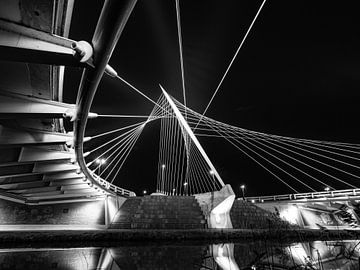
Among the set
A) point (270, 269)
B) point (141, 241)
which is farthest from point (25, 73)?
point (270, 269)

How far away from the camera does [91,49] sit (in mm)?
2156

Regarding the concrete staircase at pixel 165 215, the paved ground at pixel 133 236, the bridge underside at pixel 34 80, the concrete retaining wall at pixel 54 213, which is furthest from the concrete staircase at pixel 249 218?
the concrete retaining wall at pixel 54 213

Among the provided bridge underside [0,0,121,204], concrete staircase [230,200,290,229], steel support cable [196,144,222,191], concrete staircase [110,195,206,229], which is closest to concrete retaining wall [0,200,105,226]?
concrete staircase [110,195,206,229]

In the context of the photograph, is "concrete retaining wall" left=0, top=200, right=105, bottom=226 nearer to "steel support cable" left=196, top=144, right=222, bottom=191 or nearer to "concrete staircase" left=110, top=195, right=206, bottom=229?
"concrete staircase" left=110, top=195, right=206, bottom=229

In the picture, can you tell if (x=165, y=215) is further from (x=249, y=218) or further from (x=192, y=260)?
(x=192, y=260)

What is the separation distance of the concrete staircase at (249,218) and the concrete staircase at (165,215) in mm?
2341

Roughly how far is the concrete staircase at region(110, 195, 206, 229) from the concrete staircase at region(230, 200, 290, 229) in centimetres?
234

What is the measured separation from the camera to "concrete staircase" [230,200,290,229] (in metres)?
10.6

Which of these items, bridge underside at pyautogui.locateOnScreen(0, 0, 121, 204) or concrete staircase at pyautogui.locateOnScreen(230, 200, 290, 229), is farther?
concrete staircase at pyautogui.locateOnScreen(230, 200, 290, 229)

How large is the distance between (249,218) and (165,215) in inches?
225

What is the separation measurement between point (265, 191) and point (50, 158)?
3827 cm

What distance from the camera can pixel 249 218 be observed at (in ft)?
37.4

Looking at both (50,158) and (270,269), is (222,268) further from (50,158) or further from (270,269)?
(50,158)

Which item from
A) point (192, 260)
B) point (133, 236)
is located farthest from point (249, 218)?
point (192, 260)
